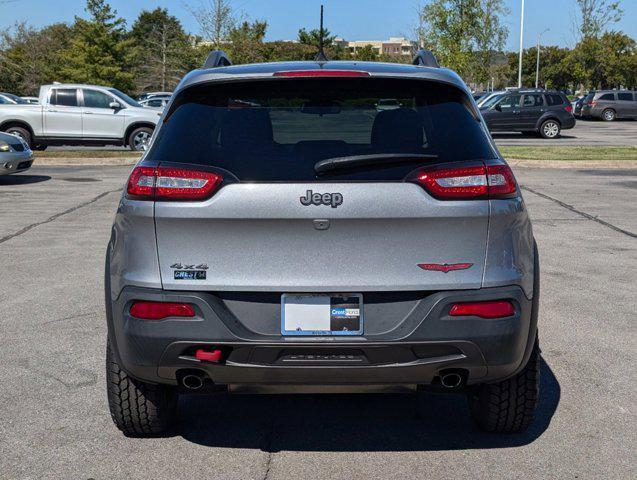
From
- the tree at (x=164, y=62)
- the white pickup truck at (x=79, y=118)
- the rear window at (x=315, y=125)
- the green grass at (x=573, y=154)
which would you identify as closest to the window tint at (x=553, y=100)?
the green grass at (x=573, y=154)

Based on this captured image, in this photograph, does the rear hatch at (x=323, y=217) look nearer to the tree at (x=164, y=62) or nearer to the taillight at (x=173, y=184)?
the taillight at (x=173, y=184)

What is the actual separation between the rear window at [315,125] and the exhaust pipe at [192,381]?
860mm

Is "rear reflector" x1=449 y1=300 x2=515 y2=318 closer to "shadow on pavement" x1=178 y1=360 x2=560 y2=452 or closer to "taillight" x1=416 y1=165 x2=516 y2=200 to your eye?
"taillight" x1=416 y1=165 x2=516 y2=200

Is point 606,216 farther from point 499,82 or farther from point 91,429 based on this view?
point 499,82

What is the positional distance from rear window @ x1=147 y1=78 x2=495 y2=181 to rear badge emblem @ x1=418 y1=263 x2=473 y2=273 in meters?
0.36

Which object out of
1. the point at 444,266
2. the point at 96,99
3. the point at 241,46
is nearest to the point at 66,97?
the point at 96,99

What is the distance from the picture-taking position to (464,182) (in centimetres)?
334

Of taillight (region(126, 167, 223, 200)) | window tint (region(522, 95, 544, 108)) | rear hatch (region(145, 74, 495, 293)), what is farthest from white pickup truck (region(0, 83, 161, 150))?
rear hatch (region(145, 74, 495, 293))

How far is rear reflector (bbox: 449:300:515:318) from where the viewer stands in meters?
3.30

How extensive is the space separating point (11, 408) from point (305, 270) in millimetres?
1994

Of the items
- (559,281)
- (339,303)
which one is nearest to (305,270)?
(339,303)

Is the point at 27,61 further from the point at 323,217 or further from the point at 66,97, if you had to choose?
the point at 323,217

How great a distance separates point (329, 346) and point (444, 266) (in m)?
0.55

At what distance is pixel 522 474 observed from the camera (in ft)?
11.7
